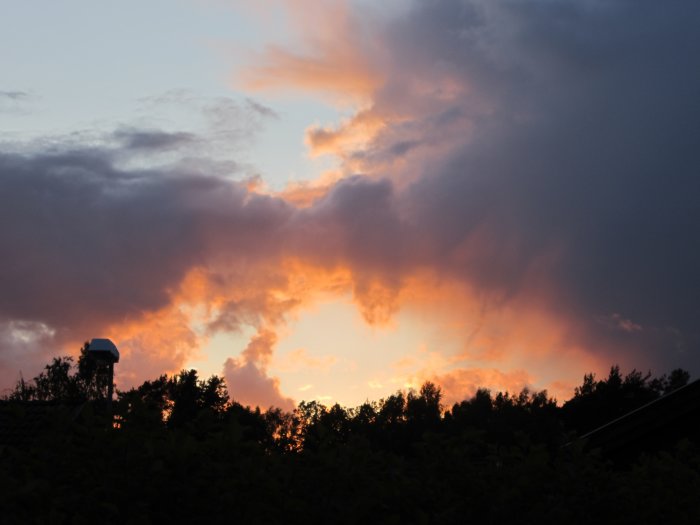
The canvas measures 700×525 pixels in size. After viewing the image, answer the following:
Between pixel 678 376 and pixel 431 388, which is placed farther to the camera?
pixel 431 388

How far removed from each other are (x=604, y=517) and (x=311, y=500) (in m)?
2.66

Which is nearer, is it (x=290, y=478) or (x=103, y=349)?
(x=290, y=478)

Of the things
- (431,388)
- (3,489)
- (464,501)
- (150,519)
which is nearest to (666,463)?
(464,501)

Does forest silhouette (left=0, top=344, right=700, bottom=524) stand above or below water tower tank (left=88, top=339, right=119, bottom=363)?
below

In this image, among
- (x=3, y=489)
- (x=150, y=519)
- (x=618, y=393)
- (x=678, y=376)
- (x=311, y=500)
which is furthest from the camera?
(x=678, y=376)

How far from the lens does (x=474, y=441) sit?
761 cm

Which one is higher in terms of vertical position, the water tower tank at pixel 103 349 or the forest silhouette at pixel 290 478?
the water tower tank at pixel 103 349

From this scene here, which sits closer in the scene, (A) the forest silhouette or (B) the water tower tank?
(A) the forest silhouette

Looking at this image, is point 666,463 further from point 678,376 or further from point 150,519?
point 678,376

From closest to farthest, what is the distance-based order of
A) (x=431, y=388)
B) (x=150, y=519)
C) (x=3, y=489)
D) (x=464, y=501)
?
(x=3, y=489) → (x=150, y=519) → (x=464, y=501) → (x=431, y=388)

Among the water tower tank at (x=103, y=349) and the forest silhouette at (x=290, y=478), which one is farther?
the water tower tank at (x=103, y=349)

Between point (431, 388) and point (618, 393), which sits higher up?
point (431, 388)

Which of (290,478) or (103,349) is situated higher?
(103,349)

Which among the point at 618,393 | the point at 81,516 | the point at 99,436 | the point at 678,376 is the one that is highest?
the point at 678,376
